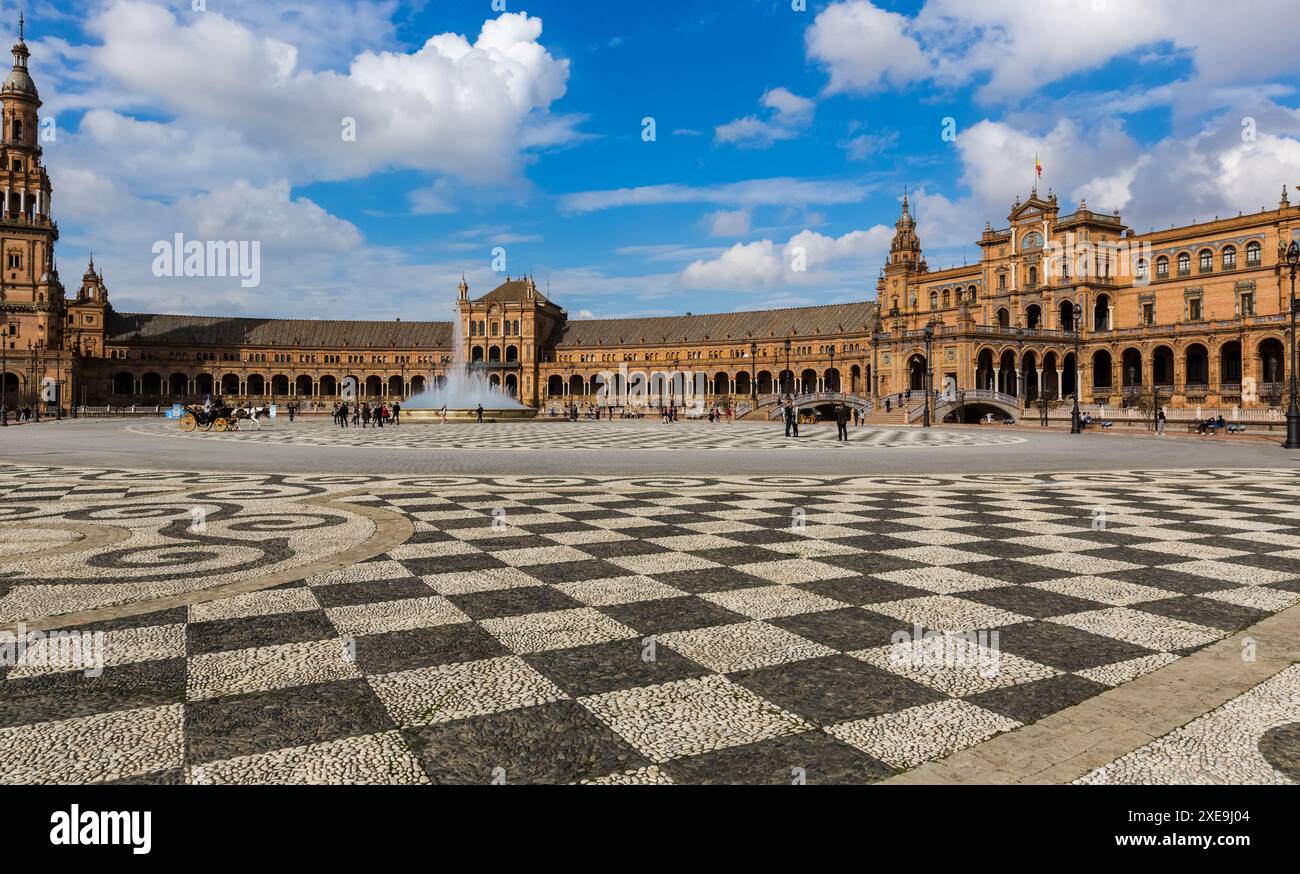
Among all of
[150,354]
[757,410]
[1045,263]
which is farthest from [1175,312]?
[150,354]

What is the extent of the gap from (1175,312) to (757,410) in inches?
1592

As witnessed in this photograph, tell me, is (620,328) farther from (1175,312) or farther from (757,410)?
(1175,312)

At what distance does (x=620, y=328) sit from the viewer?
123750 millimetres

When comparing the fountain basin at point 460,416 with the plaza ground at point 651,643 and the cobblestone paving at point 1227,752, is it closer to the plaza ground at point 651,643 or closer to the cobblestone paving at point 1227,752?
the plaza ground at point 651,643

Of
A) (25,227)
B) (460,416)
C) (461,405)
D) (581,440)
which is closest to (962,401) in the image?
(460,416)

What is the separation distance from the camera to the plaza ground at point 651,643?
296cm

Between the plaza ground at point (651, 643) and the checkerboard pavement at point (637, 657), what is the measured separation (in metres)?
0.02

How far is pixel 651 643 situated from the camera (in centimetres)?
433

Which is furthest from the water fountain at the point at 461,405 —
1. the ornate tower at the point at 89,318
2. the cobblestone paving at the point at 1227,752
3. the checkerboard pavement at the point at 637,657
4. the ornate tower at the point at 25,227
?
the ornate tower at the point at 89,318

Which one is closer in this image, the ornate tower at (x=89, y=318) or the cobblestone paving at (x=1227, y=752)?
the cobblestone paving at (x=1227, y=752)

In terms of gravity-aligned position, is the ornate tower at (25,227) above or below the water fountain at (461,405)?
above

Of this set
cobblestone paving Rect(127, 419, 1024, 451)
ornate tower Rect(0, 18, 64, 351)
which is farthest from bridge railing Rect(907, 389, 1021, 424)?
ornate tower Rect(0, 18, 64, 351)

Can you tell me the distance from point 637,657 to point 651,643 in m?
0.22

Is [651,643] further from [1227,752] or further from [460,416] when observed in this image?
[460,416]
